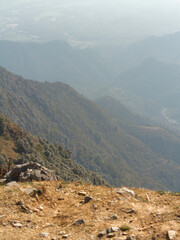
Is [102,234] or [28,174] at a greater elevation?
[28,174]

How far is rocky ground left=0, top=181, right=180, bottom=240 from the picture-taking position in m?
14.7

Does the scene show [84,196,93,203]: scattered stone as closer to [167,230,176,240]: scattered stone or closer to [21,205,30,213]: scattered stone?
[21,205,30,213]: scattered stone

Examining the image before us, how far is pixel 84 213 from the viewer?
17.5 meters

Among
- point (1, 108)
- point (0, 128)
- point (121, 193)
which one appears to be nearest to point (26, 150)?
point (0, 128)

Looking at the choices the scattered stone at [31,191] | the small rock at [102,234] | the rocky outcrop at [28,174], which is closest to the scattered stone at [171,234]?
the small rock at [102,234]

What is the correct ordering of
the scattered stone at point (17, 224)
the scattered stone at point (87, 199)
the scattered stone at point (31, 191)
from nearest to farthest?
the scattered stone at point (17, 224), the scattered stone at point (87, 199), the scattered stone at point (31, 191)

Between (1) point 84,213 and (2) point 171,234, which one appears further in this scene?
(1) point 84,213

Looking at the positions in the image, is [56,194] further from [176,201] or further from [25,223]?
[176,201]

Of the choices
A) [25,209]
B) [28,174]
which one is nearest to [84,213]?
[25,209]

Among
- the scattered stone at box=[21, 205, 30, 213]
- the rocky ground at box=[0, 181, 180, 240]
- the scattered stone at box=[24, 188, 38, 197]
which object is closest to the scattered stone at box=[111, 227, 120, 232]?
the rocky ground at box=[0, 181, 180, 240]

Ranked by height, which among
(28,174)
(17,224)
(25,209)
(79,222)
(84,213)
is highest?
(28,174)

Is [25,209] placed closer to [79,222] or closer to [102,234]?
[79,222]

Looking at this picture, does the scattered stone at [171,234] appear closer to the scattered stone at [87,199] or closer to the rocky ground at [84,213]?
the rocky ground at [84,213]

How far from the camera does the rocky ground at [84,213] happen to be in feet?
48.1
